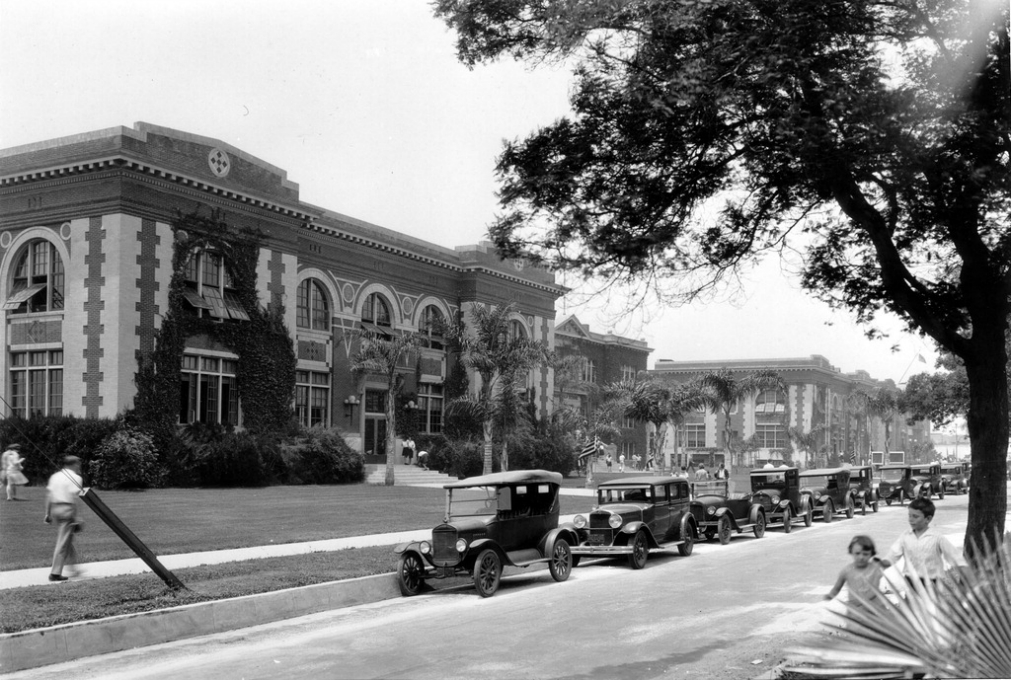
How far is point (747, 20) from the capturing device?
6457 mm

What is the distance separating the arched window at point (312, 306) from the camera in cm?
4016

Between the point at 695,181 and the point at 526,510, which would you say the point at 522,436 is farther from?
the point at 695,181

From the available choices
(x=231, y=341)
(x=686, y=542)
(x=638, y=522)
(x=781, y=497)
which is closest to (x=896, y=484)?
(x=781, y=497)

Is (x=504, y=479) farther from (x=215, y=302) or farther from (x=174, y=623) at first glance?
(x=215, y=302)

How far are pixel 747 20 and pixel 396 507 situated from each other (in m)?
23.1

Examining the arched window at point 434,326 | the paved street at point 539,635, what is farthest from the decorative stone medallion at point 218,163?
the paved street at point 539,635

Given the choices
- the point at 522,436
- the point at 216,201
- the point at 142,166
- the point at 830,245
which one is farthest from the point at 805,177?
the point at 522,436

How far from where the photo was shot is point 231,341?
117 ft

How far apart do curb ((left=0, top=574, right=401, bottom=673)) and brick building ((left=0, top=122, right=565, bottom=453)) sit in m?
18.7

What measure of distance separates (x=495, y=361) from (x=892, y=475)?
55.7 ft

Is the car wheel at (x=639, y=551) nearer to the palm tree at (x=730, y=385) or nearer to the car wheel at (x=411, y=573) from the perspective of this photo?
the car wheel at (x=411, y=573)

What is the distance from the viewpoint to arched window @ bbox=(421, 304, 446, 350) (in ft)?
156

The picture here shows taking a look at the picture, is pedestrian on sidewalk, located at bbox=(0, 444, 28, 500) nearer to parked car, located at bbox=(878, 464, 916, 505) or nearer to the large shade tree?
the large shade tree

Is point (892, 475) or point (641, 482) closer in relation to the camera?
point (641, 482)
